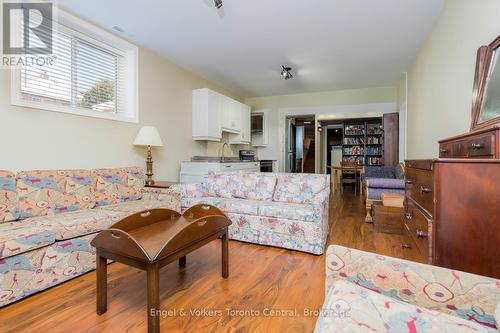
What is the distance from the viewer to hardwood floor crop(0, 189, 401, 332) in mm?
1396

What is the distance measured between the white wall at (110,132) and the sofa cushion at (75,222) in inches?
30.7

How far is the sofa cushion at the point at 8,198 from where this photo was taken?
1979 millimetres

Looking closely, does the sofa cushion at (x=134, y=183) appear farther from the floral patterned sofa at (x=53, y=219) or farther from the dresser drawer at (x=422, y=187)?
the dresser drawer at (x=422, y=187)

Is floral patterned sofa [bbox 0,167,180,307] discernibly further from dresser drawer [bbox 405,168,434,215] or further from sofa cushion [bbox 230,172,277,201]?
dresser drawer [bbox 405,168,434,215]

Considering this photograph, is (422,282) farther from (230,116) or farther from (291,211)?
(230,116)

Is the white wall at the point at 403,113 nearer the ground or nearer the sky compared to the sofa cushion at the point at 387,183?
nearer the sky

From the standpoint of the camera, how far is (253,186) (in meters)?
3.14

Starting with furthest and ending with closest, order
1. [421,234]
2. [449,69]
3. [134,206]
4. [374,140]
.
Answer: [374,140] → [134,206] → [449,69] → [421,234]

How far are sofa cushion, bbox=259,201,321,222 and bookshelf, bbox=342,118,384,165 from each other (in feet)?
16.5

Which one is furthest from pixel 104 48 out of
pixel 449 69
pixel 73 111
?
pixel 449 69

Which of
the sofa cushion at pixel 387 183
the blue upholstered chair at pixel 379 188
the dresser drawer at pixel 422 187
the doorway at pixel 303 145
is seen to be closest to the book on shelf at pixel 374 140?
the doorway at pixel 303 145

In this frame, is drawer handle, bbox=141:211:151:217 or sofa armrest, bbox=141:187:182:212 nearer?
drawer handle, bbox=141:211:151:217

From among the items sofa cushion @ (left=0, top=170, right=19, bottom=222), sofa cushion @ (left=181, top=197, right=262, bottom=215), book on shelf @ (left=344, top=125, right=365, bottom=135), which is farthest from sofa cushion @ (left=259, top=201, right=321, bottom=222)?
book on shelf @ (left=344, top=125, right=365, bottom=135)

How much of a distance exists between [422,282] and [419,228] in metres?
0.60
